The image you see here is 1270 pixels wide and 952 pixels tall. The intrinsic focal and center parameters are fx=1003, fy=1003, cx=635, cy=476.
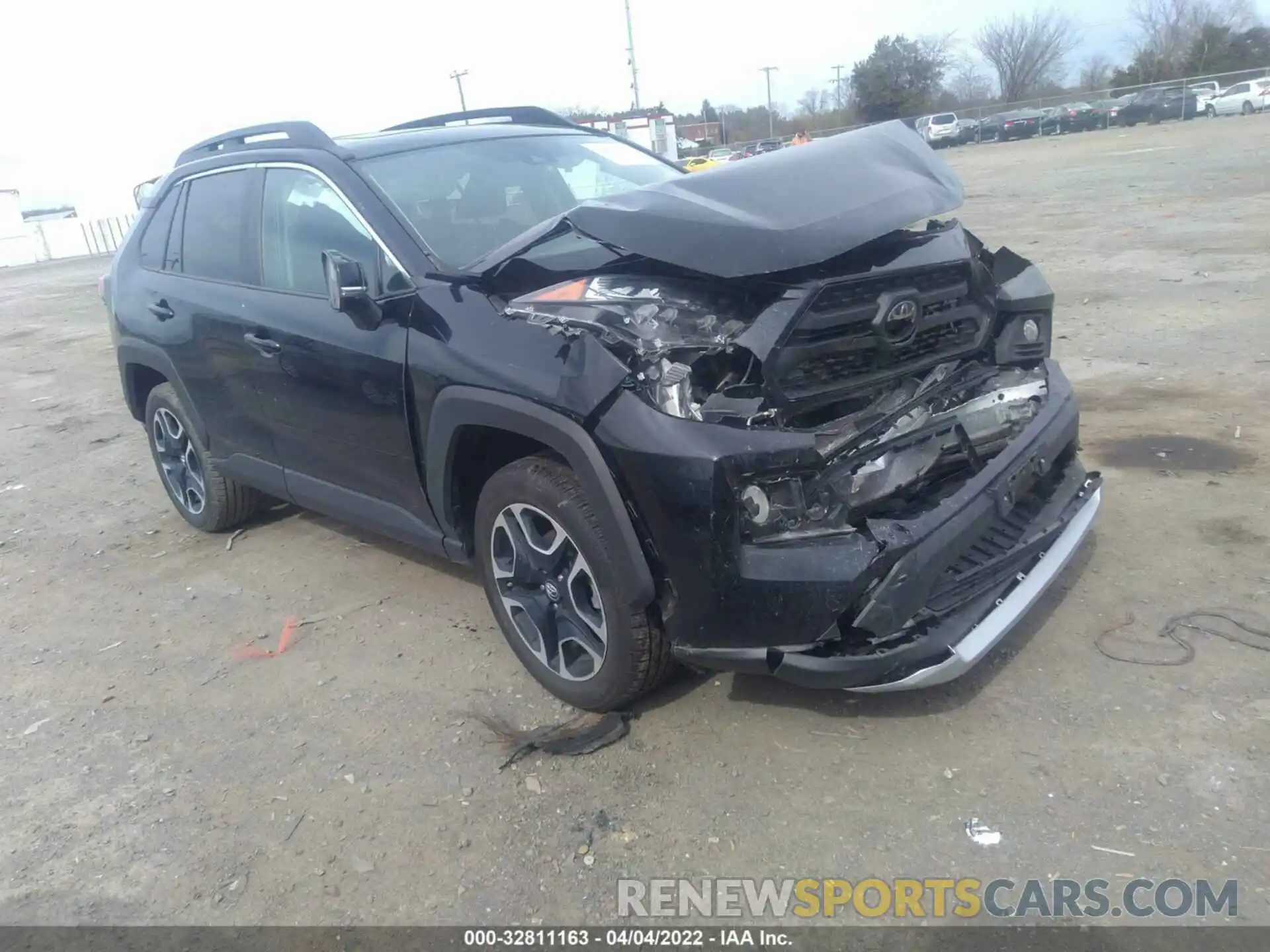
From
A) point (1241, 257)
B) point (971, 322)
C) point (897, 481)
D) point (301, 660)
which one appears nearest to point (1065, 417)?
point (971, 322)

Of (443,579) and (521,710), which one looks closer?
(521,710)

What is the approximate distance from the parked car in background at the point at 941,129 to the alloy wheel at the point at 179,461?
48.5m

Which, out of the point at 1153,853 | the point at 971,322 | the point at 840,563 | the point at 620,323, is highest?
the point at 620,323

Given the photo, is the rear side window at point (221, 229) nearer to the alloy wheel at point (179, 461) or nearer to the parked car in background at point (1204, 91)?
the alloy wheel at point (179, 461)

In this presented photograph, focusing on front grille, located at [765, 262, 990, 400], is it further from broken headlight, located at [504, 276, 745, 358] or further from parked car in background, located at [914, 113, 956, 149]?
parked car in background, located at [914, 113, 956, 149]

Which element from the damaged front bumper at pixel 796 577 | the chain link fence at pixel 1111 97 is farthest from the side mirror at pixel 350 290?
the chain link fence at pixel 1111 97

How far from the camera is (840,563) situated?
275 cm

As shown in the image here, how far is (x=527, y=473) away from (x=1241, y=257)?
930 centimetres

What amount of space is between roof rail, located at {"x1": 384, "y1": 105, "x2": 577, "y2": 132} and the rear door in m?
1.00

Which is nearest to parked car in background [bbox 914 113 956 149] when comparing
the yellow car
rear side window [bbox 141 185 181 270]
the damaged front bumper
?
the yellow car

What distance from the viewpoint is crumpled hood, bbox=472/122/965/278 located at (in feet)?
10.0

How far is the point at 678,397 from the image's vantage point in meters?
2.89

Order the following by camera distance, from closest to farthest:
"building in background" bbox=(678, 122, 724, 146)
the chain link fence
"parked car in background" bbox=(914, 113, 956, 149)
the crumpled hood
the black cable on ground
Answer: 1. the crumpled hood
2. the black cable on ground
3. the chain link fence
4. "parked car in background" bbox=(914, 113, 956, 149)
5. "building in background" bbox=(678, 122, 724, 146)

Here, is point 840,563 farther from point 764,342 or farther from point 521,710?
point 521,710
